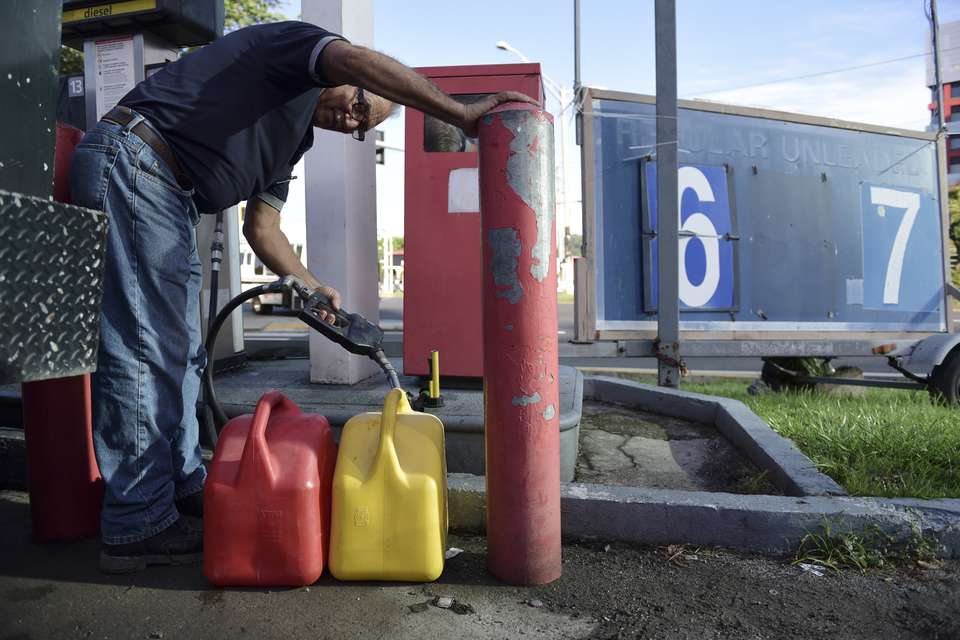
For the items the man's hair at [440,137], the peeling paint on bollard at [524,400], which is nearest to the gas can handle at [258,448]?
the peeling paint on bollard at [524,400]

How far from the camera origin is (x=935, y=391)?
5387 mm

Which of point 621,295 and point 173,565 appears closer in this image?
point 173,565

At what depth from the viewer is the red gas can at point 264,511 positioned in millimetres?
2062

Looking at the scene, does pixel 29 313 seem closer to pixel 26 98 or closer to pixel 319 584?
pixel 26 98

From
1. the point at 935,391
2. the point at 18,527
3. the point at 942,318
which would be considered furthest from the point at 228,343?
the point at 942,318

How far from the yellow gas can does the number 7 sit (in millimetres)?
5499

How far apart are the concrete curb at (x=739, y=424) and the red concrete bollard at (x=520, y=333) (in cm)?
110

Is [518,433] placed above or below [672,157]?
below

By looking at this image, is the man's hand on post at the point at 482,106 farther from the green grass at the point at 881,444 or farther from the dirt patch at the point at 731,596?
the green grass at the point at 881,444

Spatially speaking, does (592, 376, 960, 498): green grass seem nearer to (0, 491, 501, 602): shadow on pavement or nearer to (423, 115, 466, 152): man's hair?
(0, 491, 501, 602): shadow on pavement

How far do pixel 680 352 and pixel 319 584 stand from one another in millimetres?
3416

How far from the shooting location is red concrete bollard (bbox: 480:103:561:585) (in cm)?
208

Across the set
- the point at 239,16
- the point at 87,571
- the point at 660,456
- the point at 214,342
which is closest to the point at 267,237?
the point at 214,342

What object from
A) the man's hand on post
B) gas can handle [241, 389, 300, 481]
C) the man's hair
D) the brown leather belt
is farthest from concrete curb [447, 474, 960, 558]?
the man's hair
